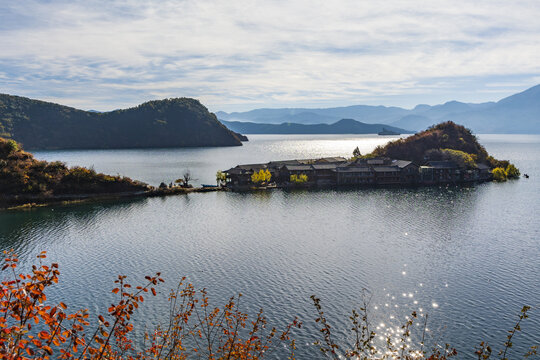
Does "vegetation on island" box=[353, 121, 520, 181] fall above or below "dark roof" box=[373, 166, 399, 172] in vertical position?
above

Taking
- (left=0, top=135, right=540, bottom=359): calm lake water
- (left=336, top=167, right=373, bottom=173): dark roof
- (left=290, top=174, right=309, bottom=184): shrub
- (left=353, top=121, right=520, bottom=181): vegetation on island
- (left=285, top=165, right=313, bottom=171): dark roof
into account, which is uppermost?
(left=353, top=121, right=520, bottom=181): vegetation on island

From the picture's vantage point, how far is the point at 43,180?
77.4m

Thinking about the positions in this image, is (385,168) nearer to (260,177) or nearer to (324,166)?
(324,166)

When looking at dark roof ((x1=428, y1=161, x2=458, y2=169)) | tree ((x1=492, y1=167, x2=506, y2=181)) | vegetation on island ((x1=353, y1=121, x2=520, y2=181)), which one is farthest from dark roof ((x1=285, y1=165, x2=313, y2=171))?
tree ((x1=492, y1=167, x2=506, y2=181))

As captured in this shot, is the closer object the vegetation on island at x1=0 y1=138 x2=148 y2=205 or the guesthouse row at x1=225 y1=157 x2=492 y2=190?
the vegetation on island at x1=0 y1=138 x2=148 y2=205

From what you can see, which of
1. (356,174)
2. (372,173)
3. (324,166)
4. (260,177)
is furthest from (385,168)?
(260,177)

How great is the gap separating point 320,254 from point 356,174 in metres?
61.7

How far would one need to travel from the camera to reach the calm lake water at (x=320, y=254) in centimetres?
2930

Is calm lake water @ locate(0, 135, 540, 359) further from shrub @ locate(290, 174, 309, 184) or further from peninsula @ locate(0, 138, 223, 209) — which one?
shrub @ locate(290, 174, 309, 184)

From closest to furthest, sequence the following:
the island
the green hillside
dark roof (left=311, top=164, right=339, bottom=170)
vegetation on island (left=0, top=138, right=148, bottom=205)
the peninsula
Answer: the peninsula, vegetation on island (left=0, top=138, right=148, bottom=205), the island, dark roof (left=311, top=164, right=339, bottom=170), the green hillside

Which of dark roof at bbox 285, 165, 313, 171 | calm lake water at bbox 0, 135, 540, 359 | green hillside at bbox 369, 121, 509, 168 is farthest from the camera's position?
green hillside at bbox 369, 121, 509, 168

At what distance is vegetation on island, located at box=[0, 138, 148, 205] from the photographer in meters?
74.0

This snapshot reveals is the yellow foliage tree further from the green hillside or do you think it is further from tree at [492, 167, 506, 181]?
tree at [492, 167, 506, 181]

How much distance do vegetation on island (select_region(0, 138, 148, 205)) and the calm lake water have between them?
9.12m
